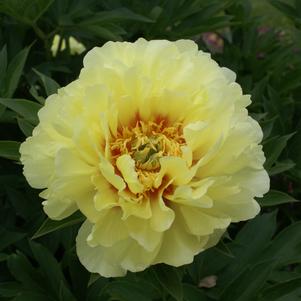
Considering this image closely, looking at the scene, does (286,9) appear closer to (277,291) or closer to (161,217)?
(277,291)

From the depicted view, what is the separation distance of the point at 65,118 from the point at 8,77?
0.43 m

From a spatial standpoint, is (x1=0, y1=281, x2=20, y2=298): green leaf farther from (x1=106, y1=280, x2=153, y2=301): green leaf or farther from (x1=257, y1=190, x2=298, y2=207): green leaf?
(x1=257, y1=190, x2=298, y2=207): green leaf

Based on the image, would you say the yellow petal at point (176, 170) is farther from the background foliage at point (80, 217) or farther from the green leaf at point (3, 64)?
the green leaf at point (3, 64)

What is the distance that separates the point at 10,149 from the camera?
3.17 ft

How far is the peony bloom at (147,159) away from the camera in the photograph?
0.78 metres

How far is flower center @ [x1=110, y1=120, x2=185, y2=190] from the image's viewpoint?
0.84m

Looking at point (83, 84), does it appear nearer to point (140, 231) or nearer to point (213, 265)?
point (140, 231)

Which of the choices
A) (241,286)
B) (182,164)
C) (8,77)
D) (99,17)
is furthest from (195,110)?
(99,17)

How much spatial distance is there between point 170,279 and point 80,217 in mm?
158

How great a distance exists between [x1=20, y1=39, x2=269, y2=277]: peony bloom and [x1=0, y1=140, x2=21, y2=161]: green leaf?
120 millimetres

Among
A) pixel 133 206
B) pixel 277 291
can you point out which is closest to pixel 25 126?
pixel 133 206

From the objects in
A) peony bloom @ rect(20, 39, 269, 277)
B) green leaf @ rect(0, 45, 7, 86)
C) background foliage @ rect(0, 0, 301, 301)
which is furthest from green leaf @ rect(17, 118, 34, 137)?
green leaf @ rect(0, 45, 7, 86)

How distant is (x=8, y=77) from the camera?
1.19 metres

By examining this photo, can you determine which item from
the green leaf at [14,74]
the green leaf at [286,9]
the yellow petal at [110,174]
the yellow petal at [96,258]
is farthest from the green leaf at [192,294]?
the green leaf at [286,9]
